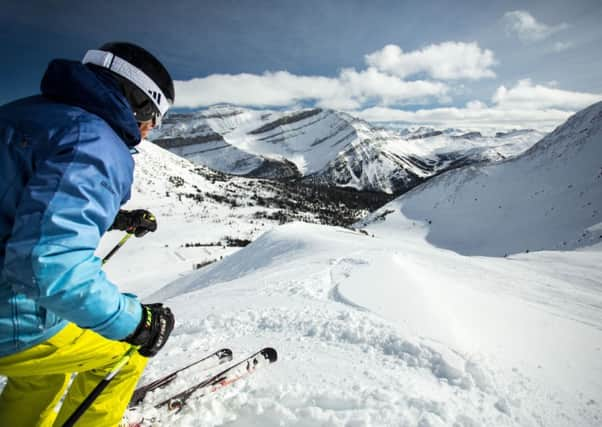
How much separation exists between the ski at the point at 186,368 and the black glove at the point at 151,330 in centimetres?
145

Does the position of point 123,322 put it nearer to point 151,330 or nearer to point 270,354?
point 151,330

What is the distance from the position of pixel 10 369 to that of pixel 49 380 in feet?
2.24

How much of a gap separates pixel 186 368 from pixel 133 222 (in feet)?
6.55

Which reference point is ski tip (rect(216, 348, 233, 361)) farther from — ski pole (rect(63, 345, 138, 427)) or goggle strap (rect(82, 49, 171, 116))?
goggle strap (rect(82, 49, 171, 116))

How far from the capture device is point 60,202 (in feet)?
4.93

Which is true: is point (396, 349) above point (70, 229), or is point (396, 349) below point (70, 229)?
below

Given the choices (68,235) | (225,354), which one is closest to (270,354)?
(225,354)

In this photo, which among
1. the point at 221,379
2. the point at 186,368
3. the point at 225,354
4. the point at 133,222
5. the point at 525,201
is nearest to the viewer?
the point at 221,379

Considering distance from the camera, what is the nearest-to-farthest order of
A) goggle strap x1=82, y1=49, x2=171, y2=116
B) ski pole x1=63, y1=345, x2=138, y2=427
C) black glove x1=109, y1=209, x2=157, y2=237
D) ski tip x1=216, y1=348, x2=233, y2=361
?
1. ski pole x1=63, y1=345, x2=138, y2=427
2. goggle strap x1=82, y1=49, x2=171, y2=116
3. black glove x1=109, y1=209, x2=157, y2=237
4. ski tip x1=216, y1=348, x2=233, y2=361

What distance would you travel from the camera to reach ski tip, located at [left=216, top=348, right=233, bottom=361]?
13.4ft

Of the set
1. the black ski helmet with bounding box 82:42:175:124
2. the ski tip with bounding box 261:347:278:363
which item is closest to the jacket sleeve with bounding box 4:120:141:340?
the black ski helmet with bounding box 82:42:175:124

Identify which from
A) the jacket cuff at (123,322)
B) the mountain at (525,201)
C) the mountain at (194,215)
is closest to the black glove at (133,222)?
the jacket cuff at (123,322)

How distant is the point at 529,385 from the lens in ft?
11.5

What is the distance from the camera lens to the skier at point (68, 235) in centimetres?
150
